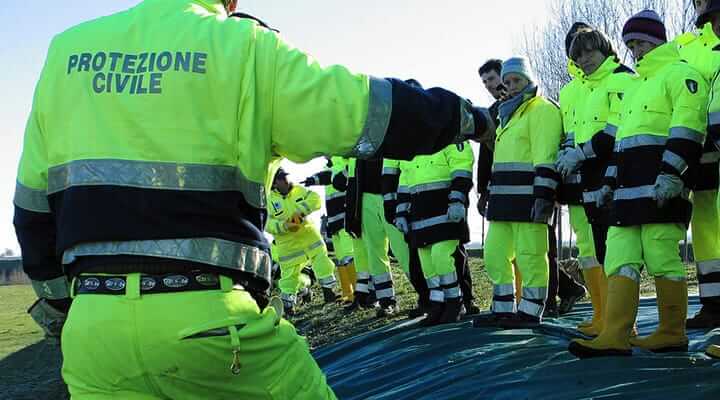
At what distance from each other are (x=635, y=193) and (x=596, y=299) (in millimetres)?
1525

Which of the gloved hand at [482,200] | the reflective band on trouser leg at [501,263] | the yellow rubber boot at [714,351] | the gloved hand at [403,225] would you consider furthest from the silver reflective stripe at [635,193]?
the gloved hand at [403,225]

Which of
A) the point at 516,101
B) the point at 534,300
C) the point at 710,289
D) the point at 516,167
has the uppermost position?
the point at 516,101

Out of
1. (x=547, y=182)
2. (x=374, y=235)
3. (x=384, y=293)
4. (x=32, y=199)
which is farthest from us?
(x=374, y=235)

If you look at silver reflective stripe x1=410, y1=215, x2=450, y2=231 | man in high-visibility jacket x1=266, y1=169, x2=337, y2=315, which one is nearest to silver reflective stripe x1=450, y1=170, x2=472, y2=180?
silver reflective stripe x1=410, y1=215, x2=450, y2=231

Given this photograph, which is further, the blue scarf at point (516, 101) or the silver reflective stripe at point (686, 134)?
the blue scarf at point (516, 101)

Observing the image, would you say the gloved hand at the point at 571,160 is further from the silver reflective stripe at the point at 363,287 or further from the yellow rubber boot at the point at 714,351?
the silver reflective stripe at the point at 363,287

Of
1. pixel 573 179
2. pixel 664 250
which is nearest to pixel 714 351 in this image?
pixel 664 250

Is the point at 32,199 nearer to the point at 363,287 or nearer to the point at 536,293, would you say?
the point at 536,293

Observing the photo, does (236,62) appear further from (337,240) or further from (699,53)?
(337,240)

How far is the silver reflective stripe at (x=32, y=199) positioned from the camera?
2549 mm

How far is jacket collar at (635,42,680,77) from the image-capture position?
4.98 metres

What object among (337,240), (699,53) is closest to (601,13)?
(337,240)

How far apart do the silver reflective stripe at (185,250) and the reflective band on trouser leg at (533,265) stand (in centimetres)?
412

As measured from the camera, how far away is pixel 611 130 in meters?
5.51
